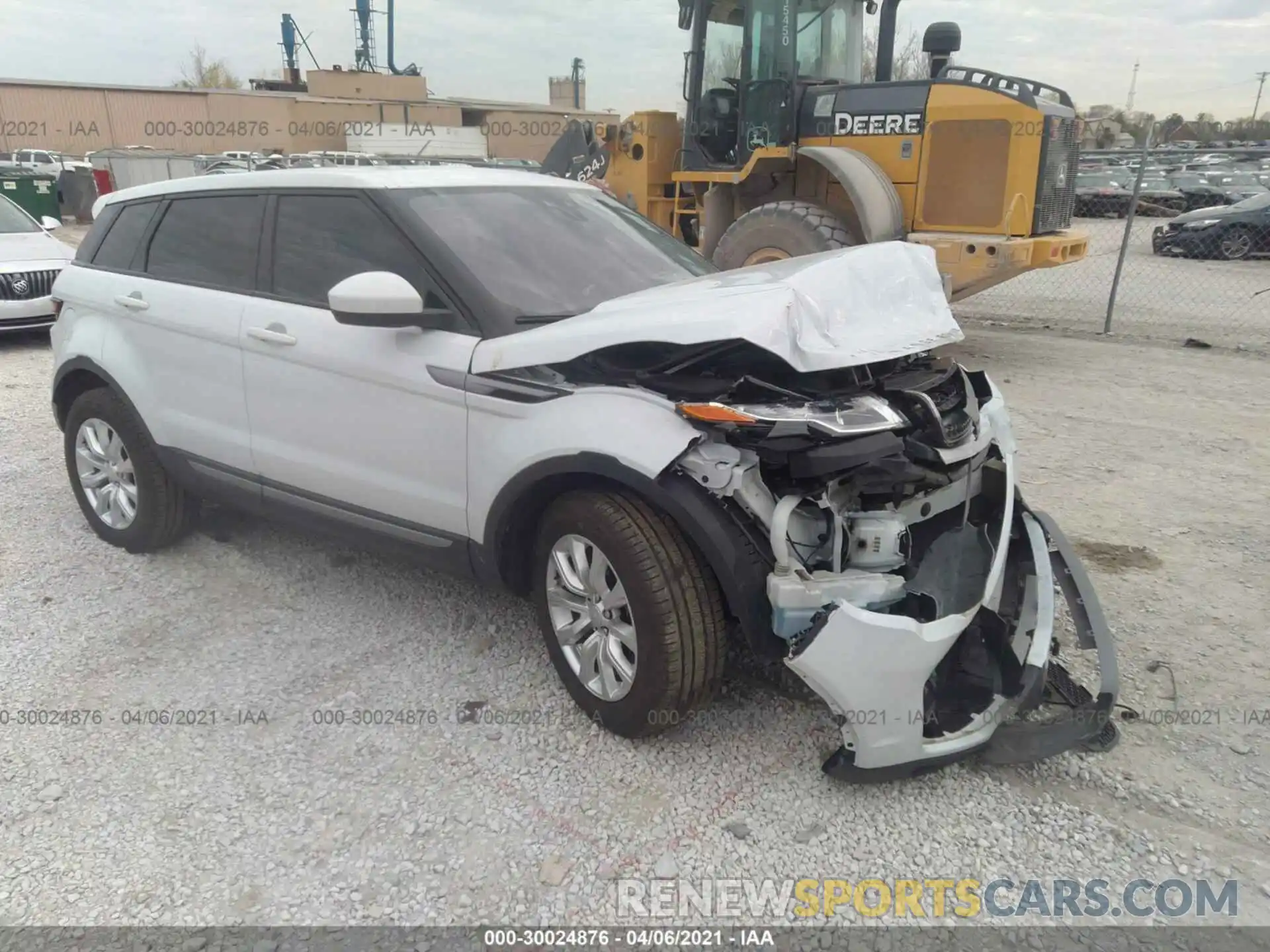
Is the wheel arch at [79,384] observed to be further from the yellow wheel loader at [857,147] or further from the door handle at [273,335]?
the yellow wheel loader at [857,147]

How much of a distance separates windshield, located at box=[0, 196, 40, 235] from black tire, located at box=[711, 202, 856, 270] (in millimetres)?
7593

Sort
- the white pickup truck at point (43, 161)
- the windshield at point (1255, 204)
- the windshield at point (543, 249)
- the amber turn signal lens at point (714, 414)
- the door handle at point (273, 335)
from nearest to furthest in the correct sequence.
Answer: the amber turn signal lens at point (714, 414)
the windshield at point (543, 249)
the door handle at point (273, 335)
the windshield at point (1255, 204)
the white pickup truck at point (43, 161)

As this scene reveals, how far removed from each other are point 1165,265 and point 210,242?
54.5ft

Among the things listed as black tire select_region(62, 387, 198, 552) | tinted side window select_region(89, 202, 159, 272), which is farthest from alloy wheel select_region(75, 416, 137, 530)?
tinted side window select_region(89, 202, 159, 272)

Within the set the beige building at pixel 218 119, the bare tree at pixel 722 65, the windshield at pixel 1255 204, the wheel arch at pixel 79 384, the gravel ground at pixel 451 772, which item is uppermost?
the beige building at pixel 218 119

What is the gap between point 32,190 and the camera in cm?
1914

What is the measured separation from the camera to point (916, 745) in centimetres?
259

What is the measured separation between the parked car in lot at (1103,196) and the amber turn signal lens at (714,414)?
832 inches

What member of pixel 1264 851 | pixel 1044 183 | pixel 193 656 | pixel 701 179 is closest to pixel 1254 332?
pixel 1044 183

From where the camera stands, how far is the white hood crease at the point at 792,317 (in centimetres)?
277

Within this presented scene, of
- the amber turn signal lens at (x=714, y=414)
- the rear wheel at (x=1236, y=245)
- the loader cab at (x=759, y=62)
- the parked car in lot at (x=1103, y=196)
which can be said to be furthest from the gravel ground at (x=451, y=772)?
the parked car in lot at (x=1103, y=196)

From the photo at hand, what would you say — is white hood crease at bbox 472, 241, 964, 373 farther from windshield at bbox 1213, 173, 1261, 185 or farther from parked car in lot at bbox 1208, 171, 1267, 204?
windshield at bbox 1213, 173, 1261, 185

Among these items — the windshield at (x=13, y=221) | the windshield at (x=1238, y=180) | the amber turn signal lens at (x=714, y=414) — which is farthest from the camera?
the windshield at (x=1238, y=180)

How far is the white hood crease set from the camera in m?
2.77
